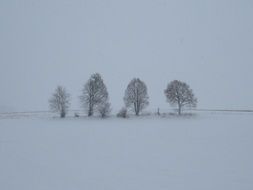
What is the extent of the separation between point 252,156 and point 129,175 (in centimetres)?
926

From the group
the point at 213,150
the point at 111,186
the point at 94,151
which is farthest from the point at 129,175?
the point at 213,150

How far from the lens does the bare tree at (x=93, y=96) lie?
61638 millimetres

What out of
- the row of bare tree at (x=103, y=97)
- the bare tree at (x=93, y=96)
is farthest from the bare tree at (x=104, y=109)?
the bare tree at (x=93, y=96)

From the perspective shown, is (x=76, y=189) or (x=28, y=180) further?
(x=28, y=180)

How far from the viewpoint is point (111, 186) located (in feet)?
39.3

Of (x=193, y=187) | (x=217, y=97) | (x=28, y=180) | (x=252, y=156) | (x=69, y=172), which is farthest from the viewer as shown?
(x=217, y=97)

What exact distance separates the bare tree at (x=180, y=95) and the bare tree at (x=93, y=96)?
58.6ft

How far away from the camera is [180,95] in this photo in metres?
64.1

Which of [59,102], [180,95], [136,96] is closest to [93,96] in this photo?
[59,102]

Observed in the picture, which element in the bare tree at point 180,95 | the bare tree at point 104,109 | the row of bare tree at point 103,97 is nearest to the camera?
the bare tree at point 104,109

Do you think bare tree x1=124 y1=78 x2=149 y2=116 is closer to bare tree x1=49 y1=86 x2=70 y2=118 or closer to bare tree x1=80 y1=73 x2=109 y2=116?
bare tree x1=80 y1=73 x2=109 y2=116

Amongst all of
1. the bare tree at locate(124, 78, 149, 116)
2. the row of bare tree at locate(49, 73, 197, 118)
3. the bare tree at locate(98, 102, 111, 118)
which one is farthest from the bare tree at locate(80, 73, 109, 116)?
the bare tree at locate(124, 78, 149, 116)

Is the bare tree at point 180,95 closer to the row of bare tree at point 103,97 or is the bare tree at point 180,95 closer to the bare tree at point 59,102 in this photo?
the row of bare tree at point 103,97

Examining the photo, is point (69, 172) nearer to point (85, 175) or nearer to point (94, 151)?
point (85, 175)
